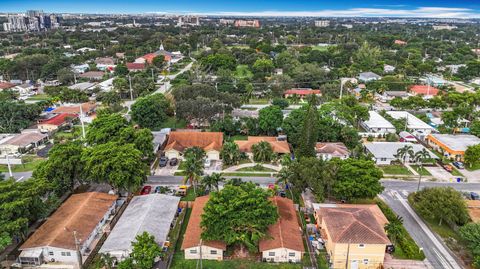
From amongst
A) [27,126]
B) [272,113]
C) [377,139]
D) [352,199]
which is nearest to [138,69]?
[27,126]

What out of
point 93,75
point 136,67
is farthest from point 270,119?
point 136,67

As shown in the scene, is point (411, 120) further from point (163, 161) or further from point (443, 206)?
point (163, 161)

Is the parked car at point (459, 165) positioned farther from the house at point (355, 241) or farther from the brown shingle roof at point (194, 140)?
the brown shingle roof at point (194, 140)

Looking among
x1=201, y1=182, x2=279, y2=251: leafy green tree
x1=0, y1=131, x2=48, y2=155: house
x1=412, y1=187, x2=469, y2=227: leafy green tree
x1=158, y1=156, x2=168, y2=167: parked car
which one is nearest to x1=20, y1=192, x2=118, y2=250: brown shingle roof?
x1=201, y1=182, x2=279, y2=251: leafy green tree

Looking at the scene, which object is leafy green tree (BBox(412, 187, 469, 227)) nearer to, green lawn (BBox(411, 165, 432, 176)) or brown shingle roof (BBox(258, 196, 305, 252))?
brown shingle roof (BBox(258, 196, 305, 252))

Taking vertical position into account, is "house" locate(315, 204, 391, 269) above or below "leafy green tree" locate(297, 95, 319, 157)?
below

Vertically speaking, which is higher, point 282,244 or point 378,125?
point 378,125

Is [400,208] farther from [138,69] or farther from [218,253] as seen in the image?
[138,69]
